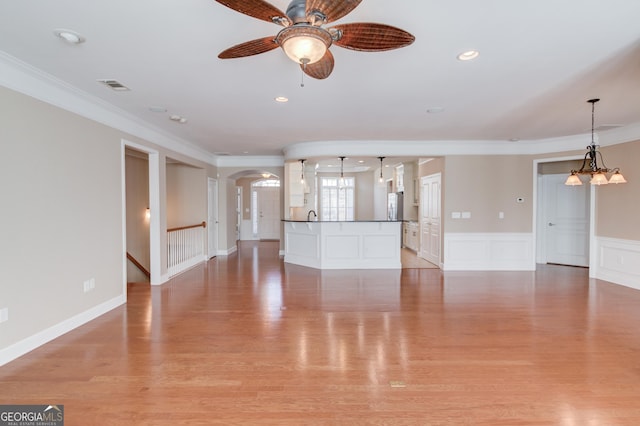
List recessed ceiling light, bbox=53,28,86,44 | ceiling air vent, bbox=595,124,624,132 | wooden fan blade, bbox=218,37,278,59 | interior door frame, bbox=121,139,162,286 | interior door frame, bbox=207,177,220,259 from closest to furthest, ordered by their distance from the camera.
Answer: wooden fan blade, bbox=218,37,278,59, recessed ceiling light, bbox=53,28,86,44, ceiling air vent, bbox=595,124,624,132, interior door frame, bbox=121,139,162,286, interior door frame, bbox=207,177,220,259

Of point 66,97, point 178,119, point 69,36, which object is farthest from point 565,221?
point 66,97

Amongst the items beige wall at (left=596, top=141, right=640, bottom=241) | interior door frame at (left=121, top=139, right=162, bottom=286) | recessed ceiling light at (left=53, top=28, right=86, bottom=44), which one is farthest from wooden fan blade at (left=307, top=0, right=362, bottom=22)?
beige wall at (left=596, top=141, right=640, bottom=241)

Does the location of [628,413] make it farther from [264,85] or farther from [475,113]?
[264,85]

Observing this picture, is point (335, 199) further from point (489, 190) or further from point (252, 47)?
point (252, 47)

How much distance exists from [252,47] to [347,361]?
2.57 m

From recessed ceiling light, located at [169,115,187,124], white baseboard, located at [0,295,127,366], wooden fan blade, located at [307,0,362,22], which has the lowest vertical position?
white baseboard, located at [0,295,127,366]

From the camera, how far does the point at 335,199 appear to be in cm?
1171

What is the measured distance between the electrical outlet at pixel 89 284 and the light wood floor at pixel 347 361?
0.39 metres

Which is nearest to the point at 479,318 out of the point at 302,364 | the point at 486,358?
the point at 486,358

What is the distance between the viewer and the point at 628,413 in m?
2.02

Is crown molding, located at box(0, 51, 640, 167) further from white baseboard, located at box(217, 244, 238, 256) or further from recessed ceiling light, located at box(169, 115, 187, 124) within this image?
white baseboard, located at box(217, 244, 238, 256)

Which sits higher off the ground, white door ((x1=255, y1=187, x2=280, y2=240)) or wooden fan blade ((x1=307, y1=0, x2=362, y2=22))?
wooden fan blade ((x1=307, y1=0, x2=362, y2=22))

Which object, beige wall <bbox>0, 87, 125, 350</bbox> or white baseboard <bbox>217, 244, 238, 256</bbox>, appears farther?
white baseboard <bbox>217, 244, 238, 256</bbox>

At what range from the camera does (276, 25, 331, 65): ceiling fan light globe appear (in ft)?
5.59
